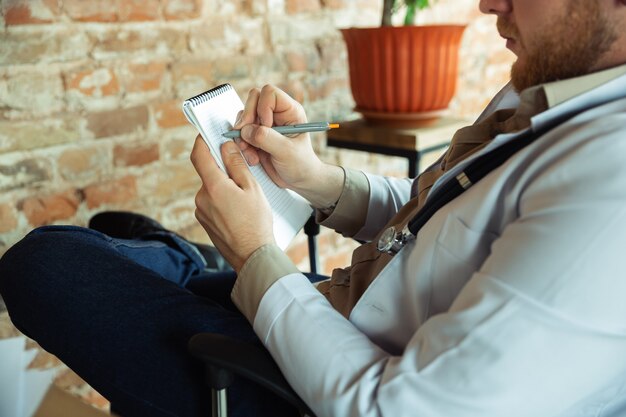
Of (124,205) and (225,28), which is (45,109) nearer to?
(124,205)

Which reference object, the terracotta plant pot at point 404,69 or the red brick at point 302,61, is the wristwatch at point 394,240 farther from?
the red brick at point 302,61

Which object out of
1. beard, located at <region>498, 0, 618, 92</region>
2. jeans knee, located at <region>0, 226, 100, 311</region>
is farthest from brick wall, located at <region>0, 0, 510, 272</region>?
beard, located at <region>498, 0, 618, 92</region>

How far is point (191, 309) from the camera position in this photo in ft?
3.27

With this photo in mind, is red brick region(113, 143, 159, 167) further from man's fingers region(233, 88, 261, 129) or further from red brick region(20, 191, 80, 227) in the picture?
man's fingers region(233, 88, 261, 129)

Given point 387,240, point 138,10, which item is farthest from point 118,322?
point 138,10

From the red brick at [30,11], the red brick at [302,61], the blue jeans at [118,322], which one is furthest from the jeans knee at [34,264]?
the red brick at [302,61]

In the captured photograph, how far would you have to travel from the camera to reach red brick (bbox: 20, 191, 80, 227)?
1.66 meters

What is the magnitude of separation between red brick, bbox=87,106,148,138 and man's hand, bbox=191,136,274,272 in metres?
0.80

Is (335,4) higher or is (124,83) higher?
(335,4)

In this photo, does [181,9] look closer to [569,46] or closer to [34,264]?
[34,264]

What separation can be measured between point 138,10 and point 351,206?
0.84 metres

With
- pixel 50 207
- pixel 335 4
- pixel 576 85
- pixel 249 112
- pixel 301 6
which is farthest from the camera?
pixel 335 4

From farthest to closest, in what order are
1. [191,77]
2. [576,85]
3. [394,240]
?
[191,77], [394,240], [576,85]

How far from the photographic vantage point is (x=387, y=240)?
3.11 ft
